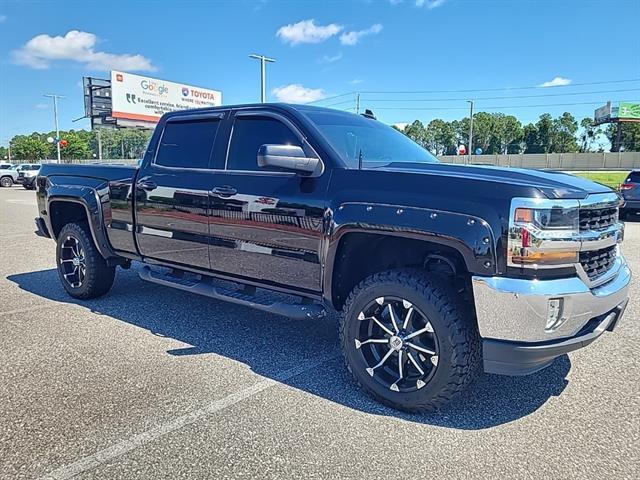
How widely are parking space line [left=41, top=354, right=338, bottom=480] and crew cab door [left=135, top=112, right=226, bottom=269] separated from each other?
50.7 inches

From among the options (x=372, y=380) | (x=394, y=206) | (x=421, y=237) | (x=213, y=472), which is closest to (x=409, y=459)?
(x=372, y=380)

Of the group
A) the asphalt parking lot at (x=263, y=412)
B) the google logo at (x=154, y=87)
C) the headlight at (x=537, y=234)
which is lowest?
the asphalt parking lot at (x=263, y=412)

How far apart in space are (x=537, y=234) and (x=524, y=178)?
47 cm

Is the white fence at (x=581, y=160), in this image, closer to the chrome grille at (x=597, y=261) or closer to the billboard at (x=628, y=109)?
the billboard at (x=628, y=109)

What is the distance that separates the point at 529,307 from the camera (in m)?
2.65

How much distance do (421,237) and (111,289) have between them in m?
4.42

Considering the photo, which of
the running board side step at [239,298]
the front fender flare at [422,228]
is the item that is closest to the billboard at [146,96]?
the running board side step at [239,298]

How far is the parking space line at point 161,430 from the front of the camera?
8.27 feet

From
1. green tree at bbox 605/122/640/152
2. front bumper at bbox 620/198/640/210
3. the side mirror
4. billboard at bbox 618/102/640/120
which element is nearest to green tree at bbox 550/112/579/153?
green tree at bbox 605/122/640/152

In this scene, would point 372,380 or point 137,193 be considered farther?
point 137,193

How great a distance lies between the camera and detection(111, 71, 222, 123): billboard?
131 feet

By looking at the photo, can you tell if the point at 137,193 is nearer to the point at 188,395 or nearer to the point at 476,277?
the point at 188,395

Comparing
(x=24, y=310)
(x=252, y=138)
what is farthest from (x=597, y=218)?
(x=24, y=310)

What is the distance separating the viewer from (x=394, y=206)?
3070 millimetres
